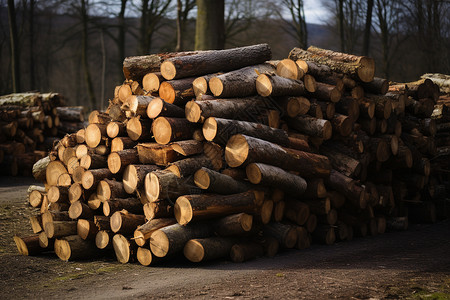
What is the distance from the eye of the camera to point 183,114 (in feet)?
23.0

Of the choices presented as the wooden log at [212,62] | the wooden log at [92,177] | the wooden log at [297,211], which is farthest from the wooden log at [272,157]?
the wooden log at [92,177]

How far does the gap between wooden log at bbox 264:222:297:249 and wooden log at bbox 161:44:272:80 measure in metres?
2.46

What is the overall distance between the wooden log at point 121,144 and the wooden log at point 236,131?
3.75ft

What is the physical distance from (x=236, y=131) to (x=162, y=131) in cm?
96

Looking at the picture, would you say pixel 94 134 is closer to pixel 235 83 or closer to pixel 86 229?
pixel 86 229

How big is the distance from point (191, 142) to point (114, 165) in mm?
1054

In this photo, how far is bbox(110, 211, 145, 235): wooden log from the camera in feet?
20.3

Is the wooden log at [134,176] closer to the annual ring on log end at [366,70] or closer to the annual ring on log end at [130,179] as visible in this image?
the annual ring on log end at [130,179]

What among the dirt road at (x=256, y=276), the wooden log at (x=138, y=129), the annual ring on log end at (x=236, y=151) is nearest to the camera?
the dirt road at (x=256, y=276)

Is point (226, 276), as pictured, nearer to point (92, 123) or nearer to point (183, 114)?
point (183, 114)

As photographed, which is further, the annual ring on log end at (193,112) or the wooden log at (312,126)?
the wooden log at (312,126)

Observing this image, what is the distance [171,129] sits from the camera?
6.51 meters

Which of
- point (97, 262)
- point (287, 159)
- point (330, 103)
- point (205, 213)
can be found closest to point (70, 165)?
point (97, 262)

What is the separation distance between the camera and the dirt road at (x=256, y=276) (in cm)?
478
